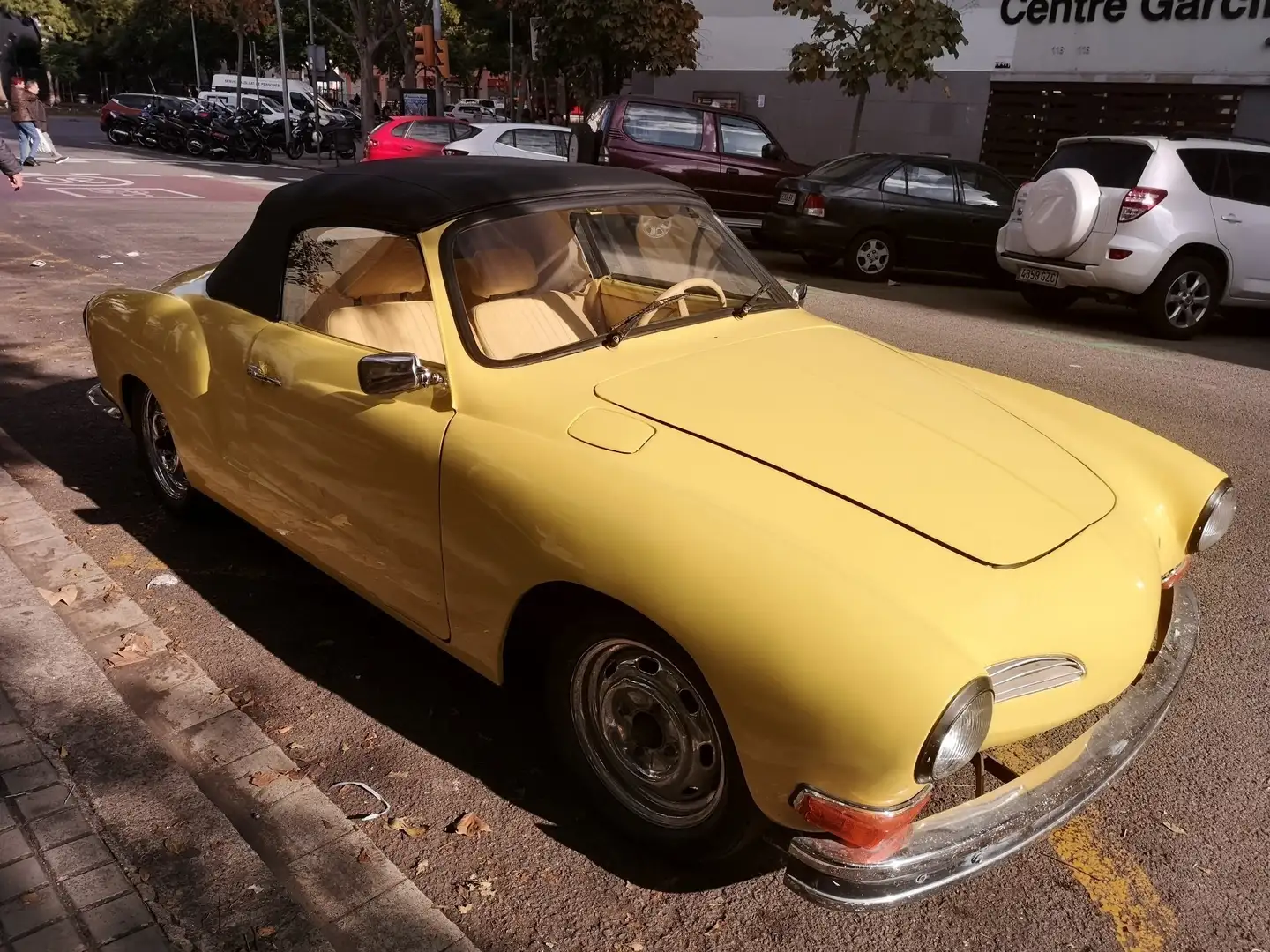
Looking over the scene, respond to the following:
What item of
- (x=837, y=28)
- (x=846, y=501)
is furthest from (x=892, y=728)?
(x=837, y=28)

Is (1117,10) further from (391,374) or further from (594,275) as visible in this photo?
(391,374)

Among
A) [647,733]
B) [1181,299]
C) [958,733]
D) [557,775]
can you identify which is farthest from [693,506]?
[1181,299]

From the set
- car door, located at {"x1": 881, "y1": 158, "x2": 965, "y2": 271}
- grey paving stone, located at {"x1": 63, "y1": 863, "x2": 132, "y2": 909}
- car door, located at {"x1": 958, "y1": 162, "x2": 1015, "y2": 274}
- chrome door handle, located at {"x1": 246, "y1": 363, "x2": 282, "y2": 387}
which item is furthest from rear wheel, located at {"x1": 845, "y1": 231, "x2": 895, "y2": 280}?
grey paving stone, located at {"x1": 63, "y1": 863, "x2": 132, "y2": 909}

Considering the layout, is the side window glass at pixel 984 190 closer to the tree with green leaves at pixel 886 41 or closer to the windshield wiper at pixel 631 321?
the tree with green leaves at pixel 886 41

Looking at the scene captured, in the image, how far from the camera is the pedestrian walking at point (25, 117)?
18.9 metres

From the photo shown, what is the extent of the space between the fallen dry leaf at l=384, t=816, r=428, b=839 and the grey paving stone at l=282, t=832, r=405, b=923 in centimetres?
10

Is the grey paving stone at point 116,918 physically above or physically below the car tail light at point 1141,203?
below

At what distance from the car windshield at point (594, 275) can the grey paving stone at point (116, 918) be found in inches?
62.8

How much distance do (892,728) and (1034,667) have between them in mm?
419

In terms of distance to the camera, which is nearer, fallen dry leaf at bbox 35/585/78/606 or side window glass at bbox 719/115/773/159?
fallen dry leaf at bbox 35/585/78/606

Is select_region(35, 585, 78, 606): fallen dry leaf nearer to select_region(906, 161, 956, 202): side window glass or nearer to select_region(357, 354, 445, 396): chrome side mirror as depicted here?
select_region(357, 354, 445, 396): chrome side mirror

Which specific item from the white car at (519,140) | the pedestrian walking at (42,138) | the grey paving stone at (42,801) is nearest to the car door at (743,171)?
the white car at (519,140)

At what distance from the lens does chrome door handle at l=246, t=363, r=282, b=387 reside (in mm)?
3211

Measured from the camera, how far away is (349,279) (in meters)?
3.37
